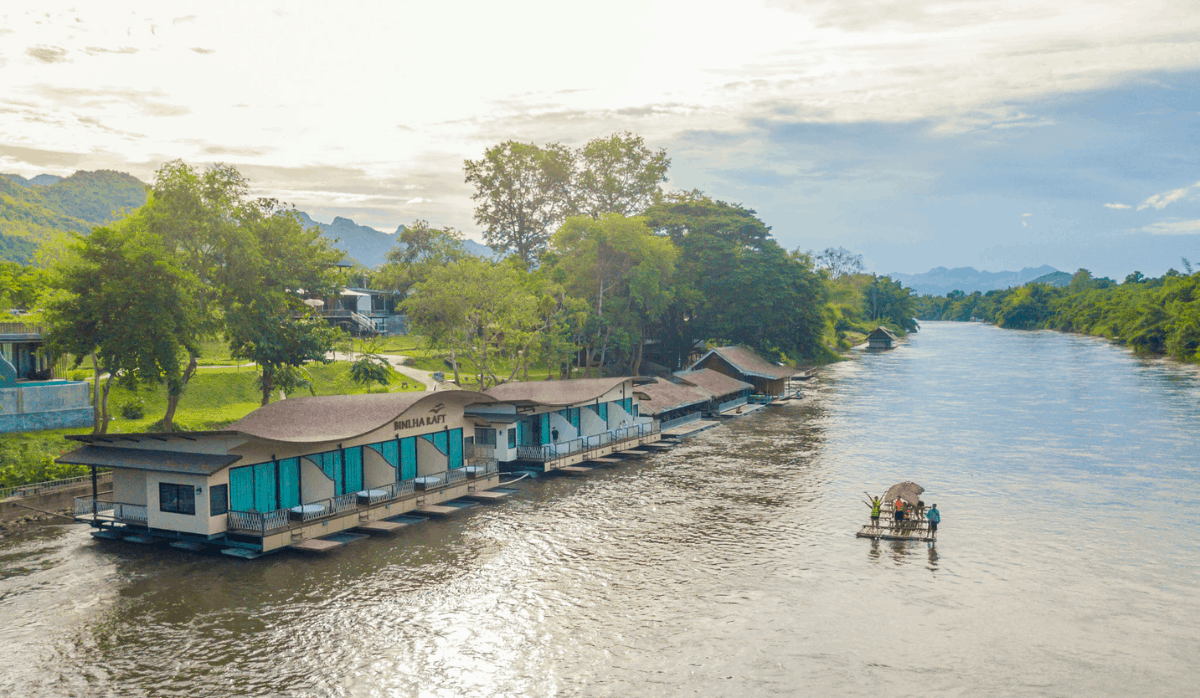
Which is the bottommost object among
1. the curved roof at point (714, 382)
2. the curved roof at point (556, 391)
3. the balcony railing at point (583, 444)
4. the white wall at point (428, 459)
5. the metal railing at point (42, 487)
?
the balcony railing at point (583, 444)

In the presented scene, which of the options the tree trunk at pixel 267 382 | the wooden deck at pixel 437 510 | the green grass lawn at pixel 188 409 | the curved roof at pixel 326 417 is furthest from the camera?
the tree trunk at pixel 267 382

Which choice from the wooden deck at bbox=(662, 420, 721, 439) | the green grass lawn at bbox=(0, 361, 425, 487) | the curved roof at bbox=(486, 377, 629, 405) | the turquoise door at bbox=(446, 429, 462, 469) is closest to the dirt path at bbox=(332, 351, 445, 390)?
the green grass lawn at bbox=(0, 361, 425, 487)

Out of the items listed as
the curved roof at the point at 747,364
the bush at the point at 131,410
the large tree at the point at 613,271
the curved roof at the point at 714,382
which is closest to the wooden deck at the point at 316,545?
the bush at the point at 131,410

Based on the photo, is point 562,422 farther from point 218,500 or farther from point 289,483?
point 218,500

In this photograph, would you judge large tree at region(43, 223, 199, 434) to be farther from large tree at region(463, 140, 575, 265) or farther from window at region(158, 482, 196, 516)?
large tree at region(463, 140, 575, 265)

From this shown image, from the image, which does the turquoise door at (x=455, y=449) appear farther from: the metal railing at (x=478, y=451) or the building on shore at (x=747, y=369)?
the building on shore at (x=747, y=369)

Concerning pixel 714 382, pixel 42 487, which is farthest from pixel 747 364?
pixel 42 487
